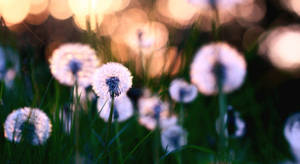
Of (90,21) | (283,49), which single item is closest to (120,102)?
(90,21)

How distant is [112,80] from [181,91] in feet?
2.06

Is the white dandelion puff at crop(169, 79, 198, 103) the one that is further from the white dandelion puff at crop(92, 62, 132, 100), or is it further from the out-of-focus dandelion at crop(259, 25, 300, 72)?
the out-of-focus dandelion at crop(259, 25, 300, 72)

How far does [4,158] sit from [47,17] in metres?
11.8

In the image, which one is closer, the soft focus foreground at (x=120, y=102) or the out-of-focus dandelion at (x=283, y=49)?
the soft focus foreground at (x=120, y=102)

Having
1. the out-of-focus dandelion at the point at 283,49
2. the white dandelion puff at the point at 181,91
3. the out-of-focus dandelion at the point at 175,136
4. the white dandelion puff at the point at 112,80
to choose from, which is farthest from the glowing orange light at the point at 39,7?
the white dandelion puff at the point at 112,80

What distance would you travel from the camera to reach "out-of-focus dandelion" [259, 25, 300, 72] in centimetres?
745

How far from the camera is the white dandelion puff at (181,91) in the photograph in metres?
1.70

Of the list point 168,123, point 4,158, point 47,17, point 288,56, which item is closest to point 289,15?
point 288,56

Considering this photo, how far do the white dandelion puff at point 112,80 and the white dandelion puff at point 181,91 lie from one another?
1.76 feet

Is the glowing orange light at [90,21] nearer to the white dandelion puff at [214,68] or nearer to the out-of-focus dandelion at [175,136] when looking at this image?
the white dandelion puff at [214,68]

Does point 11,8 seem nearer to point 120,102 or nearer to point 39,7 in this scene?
point 120,102

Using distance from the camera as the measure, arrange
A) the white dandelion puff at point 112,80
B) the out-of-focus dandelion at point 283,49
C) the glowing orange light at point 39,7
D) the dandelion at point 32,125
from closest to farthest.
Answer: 1. the white dandelion puff at point 112,80
2. the dandelion at point 32,125
3. the out-of-focus dandelion at point 283,49
4. the glowing orange light at point 39,7

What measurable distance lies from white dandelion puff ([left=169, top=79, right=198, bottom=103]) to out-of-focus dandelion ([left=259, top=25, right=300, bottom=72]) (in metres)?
5.87


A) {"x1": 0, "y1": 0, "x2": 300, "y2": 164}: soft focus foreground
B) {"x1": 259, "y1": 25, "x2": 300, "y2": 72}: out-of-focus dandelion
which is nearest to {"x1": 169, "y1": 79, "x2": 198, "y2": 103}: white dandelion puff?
{"x1": 0, "y1": 0, "x2": 300, "y2": 164}: soft focus foreground
